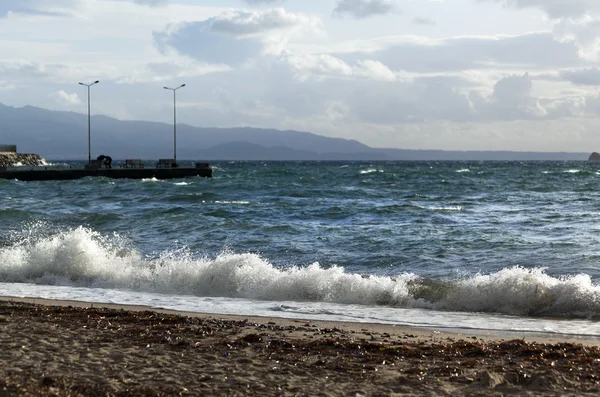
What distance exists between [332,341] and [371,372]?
1499 mm

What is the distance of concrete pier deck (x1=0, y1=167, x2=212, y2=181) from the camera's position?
6819 centimetres

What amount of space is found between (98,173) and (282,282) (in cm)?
6108

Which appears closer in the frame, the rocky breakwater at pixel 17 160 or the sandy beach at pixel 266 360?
the sandy beach at pixel 266 360

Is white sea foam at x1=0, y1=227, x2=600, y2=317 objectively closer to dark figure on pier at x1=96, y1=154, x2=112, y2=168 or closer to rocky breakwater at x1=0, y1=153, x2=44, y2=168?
dark figure on pier at x1=96, y1=154, x2=112, y2=168

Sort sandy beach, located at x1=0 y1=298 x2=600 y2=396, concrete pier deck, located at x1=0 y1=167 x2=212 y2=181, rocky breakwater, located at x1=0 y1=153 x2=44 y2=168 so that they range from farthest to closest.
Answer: rocky breakwater, located at x1=0 y1=153 x2=44 y2=168 < concrete pier deck, located at x1=0 y1=167 x2=212 y2=181 < sandy beach, located at x1=0 y1=298 x2=600 y2=396

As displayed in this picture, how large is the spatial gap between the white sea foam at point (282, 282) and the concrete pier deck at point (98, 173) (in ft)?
172

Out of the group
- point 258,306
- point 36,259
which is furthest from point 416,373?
point 36,259

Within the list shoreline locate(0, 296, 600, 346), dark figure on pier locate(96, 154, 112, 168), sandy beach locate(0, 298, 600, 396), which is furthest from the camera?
dark figure on pier locate(96, 154, 112, 168)

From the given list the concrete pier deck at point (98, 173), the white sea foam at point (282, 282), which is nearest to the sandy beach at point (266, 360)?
the white sea foam at point (282, 282)

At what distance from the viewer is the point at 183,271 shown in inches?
619

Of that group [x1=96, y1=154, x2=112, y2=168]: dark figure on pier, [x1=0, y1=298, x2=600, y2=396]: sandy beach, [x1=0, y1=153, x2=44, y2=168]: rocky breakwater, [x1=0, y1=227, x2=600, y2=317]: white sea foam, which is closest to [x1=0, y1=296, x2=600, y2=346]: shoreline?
[x1=0, y1=298, x2=600, y2=396]: sandy beach

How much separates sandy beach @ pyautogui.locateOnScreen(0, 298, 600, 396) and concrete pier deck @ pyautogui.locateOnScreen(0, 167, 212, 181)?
61406 millimetres

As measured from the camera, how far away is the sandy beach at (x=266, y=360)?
6906mm

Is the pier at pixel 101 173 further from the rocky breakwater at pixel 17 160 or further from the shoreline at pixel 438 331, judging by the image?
the shoreline at pixel 438 331
